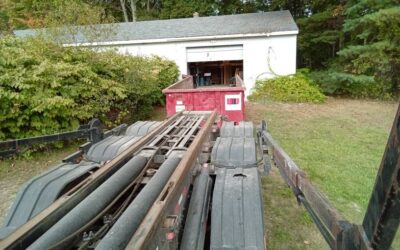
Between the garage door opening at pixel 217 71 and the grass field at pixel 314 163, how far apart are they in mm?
10704

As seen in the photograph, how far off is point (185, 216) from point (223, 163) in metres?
0.92

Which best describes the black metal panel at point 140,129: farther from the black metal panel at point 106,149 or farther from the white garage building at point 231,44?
the white garage building at point 231,44

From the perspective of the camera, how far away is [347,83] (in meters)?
16.5

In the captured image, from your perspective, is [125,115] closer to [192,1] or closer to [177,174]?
[177,174]

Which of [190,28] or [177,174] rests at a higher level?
[190,28]

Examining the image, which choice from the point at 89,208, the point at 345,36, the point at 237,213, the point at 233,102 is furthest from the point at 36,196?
the point at 345,36

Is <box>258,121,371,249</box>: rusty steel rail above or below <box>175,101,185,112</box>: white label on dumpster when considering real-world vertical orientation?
below

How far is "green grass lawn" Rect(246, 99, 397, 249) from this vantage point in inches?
162

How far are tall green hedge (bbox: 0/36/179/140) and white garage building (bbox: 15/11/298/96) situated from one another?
727cm

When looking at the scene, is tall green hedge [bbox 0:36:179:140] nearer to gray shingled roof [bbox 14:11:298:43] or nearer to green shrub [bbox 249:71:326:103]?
gray shingled roof [bbox 14:11:298:43]

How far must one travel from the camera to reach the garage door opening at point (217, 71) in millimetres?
23094

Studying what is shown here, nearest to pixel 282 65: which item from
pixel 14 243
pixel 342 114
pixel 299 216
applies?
pixel 342 114

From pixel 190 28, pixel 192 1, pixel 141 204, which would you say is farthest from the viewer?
pixel 192 1

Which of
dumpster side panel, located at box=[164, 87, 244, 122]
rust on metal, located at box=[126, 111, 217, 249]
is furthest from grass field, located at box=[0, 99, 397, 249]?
rust on metal, located at box=[126, 111, 217, 249]
